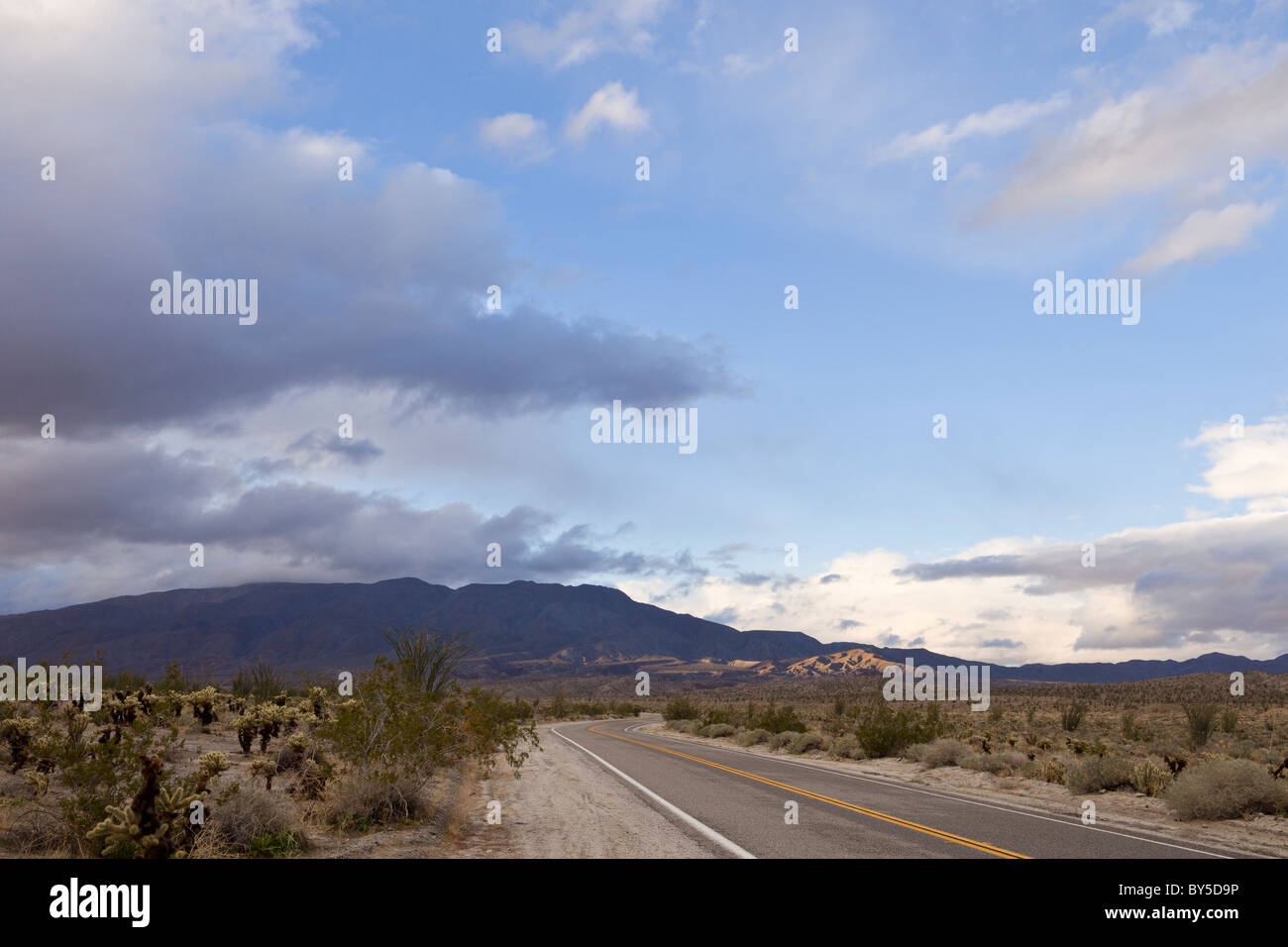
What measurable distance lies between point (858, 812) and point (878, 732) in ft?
49.9

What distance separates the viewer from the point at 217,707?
27266mm

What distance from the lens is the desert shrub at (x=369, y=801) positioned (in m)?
11.5

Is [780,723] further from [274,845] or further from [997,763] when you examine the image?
[274,845]

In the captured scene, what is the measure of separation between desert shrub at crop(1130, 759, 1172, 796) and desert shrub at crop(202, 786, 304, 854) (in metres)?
16.5

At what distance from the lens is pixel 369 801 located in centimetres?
1170

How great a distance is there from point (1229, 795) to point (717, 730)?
2928 cm

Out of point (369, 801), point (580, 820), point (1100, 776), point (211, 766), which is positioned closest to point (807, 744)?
point (1100, 776)

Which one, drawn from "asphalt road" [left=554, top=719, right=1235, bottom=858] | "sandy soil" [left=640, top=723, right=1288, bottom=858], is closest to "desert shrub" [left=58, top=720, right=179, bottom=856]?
"asphalt road" [left=554, top=719, right=1235, bottom=858]

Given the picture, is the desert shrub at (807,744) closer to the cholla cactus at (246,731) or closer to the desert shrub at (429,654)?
the desert shrub at (429,654)

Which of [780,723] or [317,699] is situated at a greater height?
[317,699]
